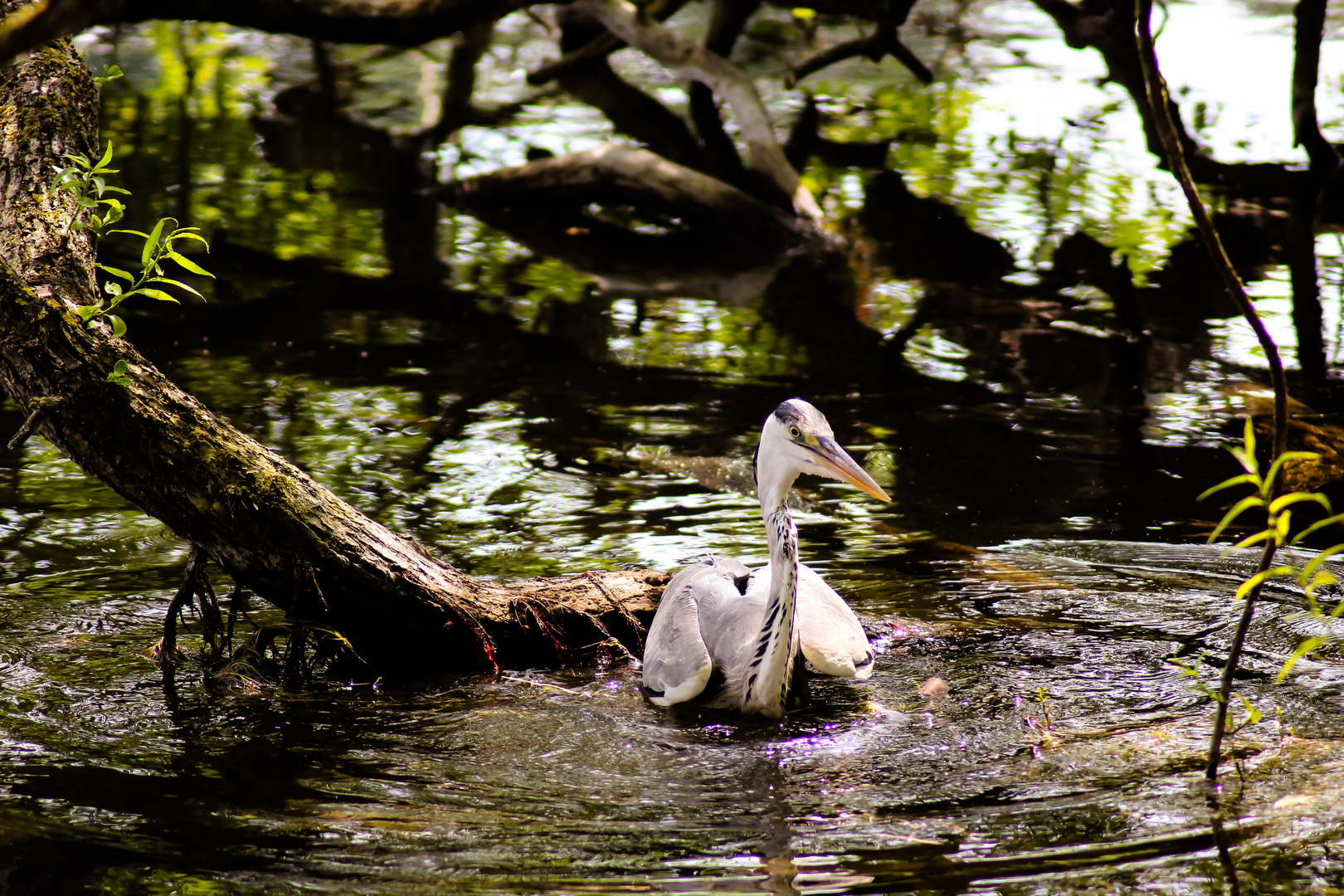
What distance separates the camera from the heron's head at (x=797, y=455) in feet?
16.1

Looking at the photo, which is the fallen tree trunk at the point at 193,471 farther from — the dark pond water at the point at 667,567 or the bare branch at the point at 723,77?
the bare branch at the point at 723,77

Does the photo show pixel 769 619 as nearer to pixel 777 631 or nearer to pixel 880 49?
pixel 777 631

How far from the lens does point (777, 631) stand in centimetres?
500

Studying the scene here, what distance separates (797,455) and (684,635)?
2.86ft

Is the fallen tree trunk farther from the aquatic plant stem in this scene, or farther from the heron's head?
the aquatic plant stem

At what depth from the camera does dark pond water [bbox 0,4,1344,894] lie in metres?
3.93

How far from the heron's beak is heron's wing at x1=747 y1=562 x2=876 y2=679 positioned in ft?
2.32

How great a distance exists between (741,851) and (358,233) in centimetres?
974

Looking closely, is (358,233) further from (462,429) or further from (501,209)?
(462,429)

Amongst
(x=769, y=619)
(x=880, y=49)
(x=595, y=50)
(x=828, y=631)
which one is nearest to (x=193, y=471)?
(x=769, y=619)

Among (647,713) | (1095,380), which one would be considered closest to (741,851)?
(647,713)

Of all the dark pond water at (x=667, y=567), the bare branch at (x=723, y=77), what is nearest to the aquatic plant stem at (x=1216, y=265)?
the dark pond water at (x=667, y=567)

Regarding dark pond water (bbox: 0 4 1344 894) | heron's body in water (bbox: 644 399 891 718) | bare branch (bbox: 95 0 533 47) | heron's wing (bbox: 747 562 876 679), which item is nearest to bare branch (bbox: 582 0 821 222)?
bare branch (bbox: 95 0 533 47)

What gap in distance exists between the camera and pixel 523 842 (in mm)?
3979
